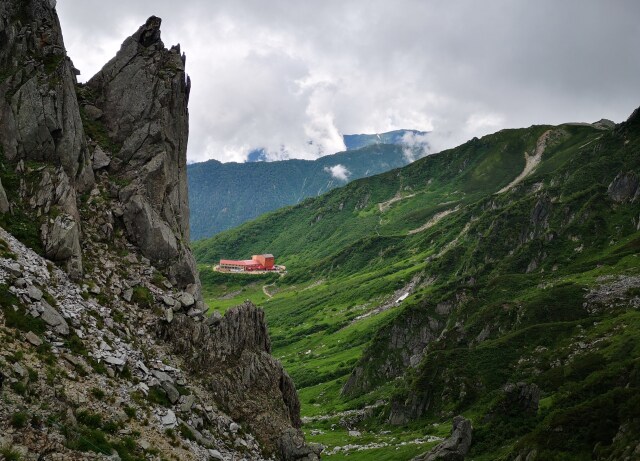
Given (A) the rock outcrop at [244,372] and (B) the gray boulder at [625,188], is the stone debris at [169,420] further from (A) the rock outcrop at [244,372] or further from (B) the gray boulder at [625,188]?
(B) the gray boulder at [625,188]

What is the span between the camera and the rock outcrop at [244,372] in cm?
4366

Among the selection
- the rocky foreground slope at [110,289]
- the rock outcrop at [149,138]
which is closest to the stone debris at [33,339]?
the rocky foreground slope at [110,289]

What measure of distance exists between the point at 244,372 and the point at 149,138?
1048 inches

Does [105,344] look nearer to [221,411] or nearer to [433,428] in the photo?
[221,411]

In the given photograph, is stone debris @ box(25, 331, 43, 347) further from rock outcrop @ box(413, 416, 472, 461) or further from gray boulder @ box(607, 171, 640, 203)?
gray boulder @ box(607, 171, 640, 203)

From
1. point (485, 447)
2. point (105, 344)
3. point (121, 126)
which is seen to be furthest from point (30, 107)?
point (485, 447)

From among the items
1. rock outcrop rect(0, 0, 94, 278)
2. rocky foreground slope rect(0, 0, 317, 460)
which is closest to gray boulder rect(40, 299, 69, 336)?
rocky foreground slope rect(0, 0, 317, 460)

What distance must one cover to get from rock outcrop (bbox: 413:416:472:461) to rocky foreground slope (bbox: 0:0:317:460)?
2361 cm

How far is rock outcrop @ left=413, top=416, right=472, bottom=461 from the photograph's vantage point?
65488mm

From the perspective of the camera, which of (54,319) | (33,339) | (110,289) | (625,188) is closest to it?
(33,339)

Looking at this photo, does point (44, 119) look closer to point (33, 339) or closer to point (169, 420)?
point (33, 339)

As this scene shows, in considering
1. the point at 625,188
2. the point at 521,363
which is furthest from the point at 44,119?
the point at 625,188

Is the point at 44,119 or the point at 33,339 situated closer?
the point at 33,339

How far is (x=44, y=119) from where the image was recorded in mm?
46531
